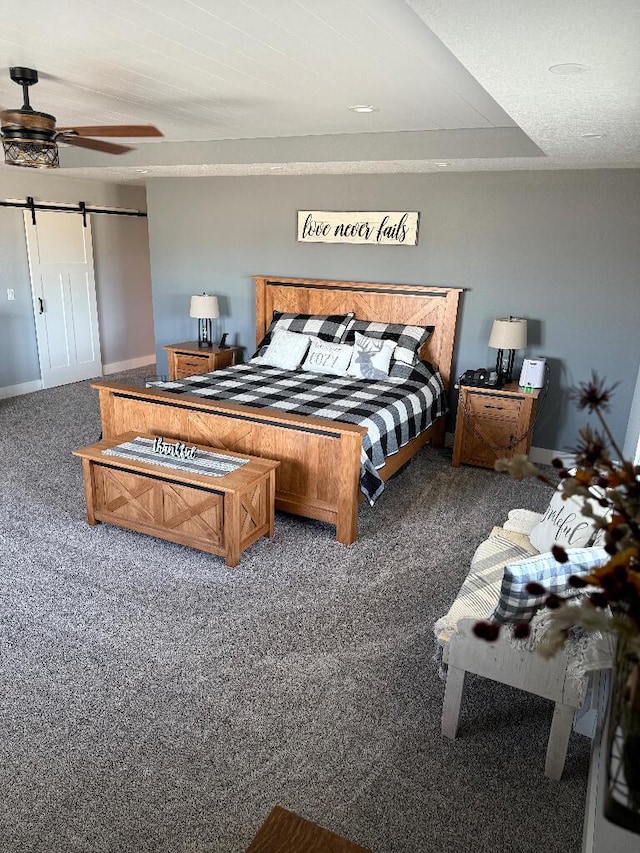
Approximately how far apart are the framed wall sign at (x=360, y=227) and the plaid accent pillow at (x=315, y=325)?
0.67 metres

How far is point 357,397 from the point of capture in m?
4.27

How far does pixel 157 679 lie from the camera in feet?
8.11

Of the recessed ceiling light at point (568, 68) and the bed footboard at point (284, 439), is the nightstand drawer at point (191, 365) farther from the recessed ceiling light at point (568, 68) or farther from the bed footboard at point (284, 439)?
the recessed ceiling light at point (568, 68)

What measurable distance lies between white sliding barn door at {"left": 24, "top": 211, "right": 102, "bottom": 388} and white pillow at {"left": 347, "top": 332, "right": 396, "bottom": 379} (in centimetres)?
387

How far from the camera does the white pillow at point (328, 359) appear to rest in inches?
193

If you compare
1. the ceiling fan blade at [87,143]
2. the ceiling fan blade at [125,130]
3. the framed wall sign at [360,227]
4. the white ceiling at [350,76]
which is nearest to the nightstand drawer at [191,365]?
the framed wall sign at [360,227]

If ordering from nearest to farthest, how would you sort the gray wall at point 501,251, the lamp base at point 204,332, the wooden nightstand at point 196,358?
the gray wall at point 501,251 < the wooden nightstand at point 196,358 < the lamp base at point 204,332

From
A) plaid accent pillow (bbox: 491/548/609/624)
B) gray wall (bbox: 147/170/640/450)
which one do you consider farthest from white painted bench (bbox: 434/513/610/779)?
gray wall (bbox: 147/170/640/450)

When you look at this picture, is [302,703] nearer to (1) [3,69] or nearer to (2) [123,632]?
(2) [123,632]

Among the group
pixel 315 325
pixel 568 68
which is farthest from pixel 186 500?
pixel 568 68

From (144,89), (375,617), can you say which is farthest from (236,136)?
(375,617)

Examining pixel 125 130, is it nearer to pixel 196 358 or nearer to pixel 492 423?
pixel 196 358

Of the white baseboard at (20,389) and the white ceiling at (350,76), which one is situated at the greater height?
the white ceiling at (350,76)

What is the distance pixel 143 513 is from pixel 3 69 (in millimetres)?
2354
